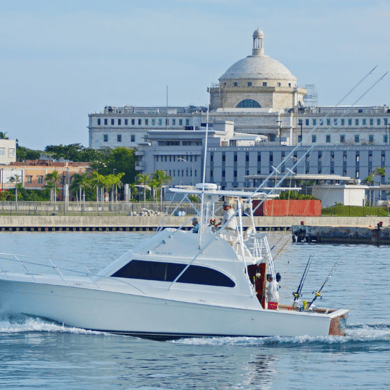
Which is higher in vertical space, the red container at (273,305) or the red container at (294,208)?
the red container at (294,208)

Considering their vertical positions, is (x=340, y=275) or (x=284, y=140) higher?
(x=284, y=140)

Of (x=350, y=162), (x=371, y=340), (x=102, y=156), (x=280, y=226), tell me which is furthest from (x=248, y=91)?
(x=371, y=340)

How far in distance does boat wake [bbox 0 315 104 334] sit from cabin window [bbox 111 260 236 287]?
2.02m

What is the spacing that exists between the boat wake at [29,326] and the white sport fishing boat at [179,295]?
18cm

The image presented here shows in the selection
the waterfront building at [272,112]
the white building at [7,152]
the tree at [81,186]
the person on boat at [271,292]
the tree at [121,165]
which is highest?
the waterfront building at [272,112]

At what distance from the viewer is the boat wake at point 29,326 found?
28.5 meters

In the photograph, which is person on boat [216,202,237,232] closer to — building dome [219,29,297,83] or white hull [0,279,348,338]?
white hull [0,279,348,338]

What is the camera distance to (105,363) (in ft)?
85.7

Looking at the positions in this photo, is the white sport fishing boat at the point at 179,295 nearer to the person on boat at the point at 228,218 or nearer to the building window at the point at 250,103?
the person on boat at the point at 228,218

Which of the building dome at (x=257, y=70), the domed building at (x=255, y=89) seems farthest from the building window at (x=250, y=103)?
the building dome at (x=257, y=70)

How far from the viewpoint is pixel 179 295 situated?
27844 millimetres

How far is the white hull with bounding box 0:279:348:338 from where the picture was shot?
27688 millimetres

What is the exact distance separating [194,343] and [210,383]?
141 inches

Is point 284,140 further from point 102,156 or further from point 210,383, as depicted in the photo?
point 210,383
